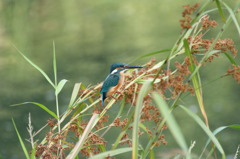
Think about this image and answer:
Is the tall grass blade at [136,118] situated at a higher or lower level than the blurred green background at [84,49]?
higher

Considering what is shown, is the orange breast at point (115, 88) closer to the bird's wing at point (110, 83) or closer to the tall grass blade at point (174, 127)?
the bird's wing at point (110, 83)

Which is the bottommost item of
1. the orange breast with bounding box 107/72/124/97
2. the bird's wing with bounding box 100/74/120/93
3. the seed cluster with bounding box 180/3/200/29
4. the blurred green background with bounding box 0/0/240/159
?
the blurred green background with bounding box 0/0/240/159

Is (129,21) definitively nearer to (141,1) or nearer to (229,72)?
(141,1)

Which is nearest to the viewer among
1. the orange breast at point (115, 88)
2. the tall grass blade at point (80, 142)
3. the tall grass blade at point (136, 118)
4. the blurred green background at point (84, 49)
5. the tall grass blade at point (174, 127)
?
the tall grass blade at point (174, 127)

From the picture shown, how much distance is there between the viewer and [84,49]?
12859mm

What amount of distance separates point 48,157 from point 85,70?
9.41 metres

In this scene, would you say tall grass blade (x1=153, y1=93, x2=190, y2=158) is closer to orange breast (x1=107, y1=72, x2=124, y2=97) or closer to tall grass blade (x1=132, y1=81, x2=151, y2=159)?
tall grass blade (x1=132, y1=81, x2=151, y2=159)

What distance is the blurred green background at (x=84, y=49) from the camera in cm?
854

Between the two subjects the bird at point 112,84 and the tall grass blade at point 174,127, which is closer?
the tall grass blade at point 174,127

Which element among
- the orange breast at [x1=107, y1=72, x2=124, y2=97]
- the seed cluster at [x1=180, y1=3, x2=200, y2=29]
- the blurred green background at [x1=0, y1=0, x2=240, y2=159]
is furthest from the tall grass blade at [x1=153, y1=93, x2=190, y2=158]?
the blurred green background at [x1=0, y1=0, x2=240, y2=159]

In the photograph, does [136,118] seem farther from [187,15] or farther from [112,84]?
[112,84]

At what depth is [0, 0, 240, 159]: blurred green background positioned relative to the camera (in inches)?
336

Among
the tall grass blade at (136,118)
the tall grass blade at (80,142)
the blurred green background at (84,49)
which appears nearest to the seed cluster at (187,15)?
the tall grass blade at (136,118)

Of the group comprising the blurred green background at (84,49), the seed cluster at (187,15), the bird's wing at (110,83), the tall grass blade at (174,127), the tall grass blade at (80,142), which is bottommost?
the blurred green background at (84,49)
